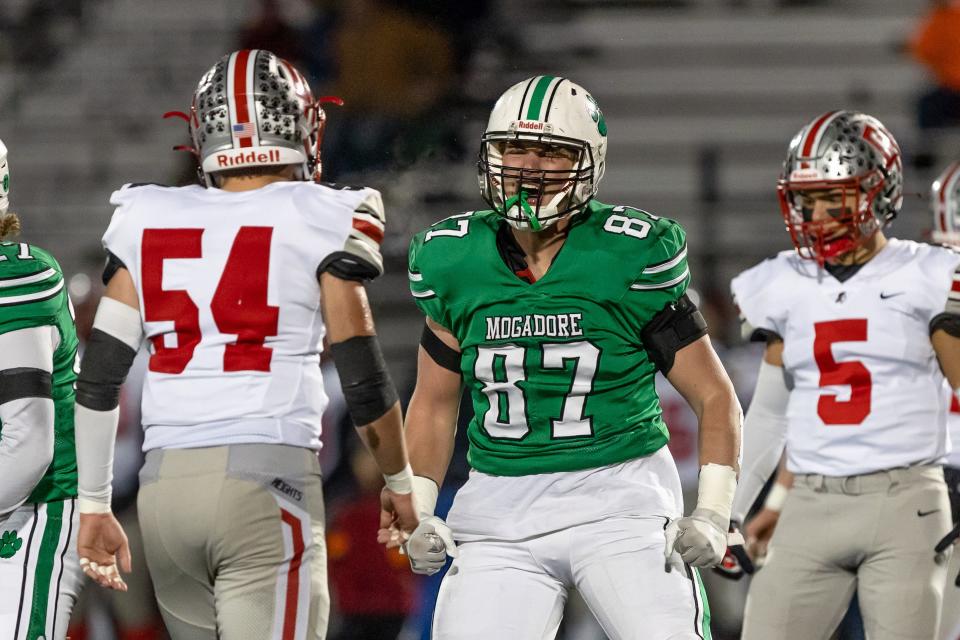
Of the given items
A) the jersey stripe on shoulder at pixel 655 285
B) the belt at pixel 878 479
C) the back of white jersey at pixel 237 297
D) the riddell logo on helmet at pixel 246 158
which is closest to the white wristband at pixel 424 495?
the back of white jersey at pixel 237 297

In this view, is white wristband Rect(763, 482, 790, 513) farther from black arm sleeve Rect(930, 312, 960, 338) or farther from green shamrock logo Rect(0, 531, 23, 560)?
green shamrock logo Rect(0, 531, 23, 560)

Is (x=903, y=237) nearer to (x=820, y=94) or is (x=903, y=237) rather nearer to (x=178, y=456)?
(x=820, y=94)

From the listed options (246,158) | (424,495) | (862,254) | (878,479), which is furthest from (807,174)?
(246,158)

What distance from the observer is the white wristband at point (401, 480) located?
123 inches

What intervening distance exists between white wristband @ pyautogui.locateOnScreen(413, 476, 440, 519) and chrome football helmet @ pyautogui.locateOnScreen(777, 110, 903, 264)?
4.56 ft

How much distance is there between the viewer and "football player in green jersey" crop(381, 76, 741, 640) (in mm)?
2967

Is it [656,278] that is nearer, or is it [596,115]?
[656,278]

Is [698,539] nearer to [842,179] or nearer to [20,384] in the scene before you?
[20,384]

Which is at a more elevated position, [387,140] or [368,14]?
[368,14]

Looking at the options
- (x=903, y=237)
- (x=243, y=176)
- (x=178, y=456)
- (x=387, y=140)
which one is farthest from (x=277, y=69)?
(x=903, y=237)

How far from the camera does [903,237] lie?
7168 millimetres

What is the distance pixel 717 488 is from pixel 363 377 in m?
0.73

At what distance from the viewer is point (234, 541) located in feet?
9.61

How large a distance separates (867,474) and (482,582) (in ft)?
4.40
